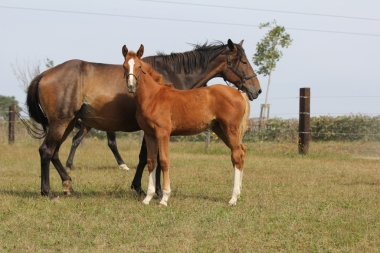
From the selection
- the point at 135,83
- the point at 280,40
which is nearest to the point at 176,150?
the point at 135,83

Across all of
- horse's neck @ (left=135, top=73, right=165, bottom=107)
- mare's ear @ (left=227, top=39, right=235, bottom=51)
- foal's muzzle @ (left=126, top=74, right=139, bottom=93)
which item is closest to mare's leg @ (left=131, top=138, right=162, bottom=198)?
horse's neck @ (left=135, top=73, right=165, bottom=107)

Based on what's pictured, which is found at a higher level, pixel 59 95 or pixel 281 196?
pixel 59 95

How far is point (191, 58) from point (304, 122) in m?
8.20

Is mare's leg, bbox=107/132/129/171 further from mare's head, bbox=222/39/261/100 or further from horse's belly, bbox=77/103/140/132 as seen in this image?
mare's head, bbox=222/39/261/100

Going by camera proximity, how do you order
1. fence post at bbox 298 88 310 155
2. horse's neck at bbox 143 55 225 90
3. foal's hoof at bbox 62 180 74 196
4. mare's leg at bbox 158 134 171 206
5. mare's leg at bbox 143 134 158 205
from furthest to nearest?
fence post at bbox 298 88 310 155 < horse's neck at bbox 143 55 225 90 < foal's hoof at bbox 62 180 74 196 < mare's leg at bbox 143 134 158 205 < mare's leg at bbox 158 134 171 206

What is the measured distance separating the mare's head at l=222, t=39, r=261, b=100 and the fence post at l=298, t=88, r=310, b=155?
746 cm

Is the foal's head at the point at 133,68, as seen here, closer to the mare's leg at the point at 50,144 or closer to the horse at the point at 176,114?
the horse at the point at 176,114

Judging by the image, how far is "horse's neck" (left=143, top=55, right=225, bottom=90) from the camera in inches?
342

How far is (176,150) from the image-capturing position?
698 inches

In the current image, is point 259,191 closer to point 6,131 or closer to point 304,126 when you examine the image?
point 304,126

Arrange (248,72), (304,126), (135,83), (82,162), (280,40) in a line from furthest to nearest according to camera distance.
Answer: (280,40) < (304,126) < (82,162) < (248,72) < (135,83)

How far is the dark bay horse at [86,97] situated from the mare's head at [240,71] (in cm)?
5

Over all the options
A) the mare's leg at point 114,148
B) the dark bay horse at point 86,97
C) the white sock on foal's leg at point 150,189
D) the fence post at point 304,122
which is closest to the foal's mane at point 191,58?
the dark bay horse at point 86,97

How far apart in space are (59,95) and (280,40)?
22454 mm
